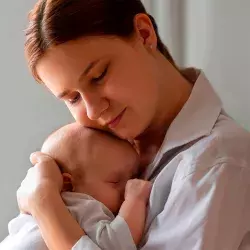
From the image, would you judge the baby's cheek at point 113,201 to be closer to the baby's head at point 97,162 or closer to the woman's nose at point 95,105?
the baby's head at point 97,162

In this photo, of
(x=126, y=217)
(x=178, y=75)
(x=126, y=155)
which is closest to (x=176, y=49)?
(x=178, y=75)

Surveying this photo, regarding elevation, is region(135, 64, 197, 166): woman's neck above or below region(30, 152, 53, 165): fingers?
below

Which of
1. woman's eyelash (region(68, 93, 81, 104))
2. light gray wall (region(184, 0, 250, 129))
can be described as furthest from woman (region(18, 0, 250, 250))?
light gray wall (region(184, 0, 250, 129))

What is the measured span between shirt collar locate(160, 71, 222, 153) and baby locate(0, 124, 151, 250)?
9 cm

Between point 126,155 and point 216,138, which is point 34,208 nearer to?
point 126,155

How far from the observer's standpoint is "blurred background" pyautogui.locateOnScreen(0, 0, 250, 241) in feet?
4.74

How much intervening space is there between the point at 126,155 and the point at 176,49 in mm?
495

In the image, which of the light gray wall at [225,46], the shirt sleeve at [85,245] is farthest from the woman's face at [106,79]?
the light gray wall at [225,46]

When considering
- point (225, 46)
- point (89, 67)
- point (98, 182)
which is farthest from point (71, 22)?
point (225, 46)

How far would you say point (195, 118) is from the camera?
113cm

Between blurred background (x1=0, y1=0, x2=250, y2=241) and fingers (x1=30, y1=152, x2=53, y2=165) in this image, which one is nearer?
fingers (x1=30, y1=152, x2=53, y2=165)

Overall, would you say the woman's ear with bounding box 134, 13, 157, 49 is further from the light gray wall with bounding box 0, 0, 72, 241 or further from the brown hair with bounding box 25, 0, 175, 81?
the light gray wall with bounding box 0, 0, 72, 241

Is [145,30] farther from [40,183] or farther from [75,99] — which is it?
[40,183]

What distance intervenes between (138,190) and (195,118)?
17cm
